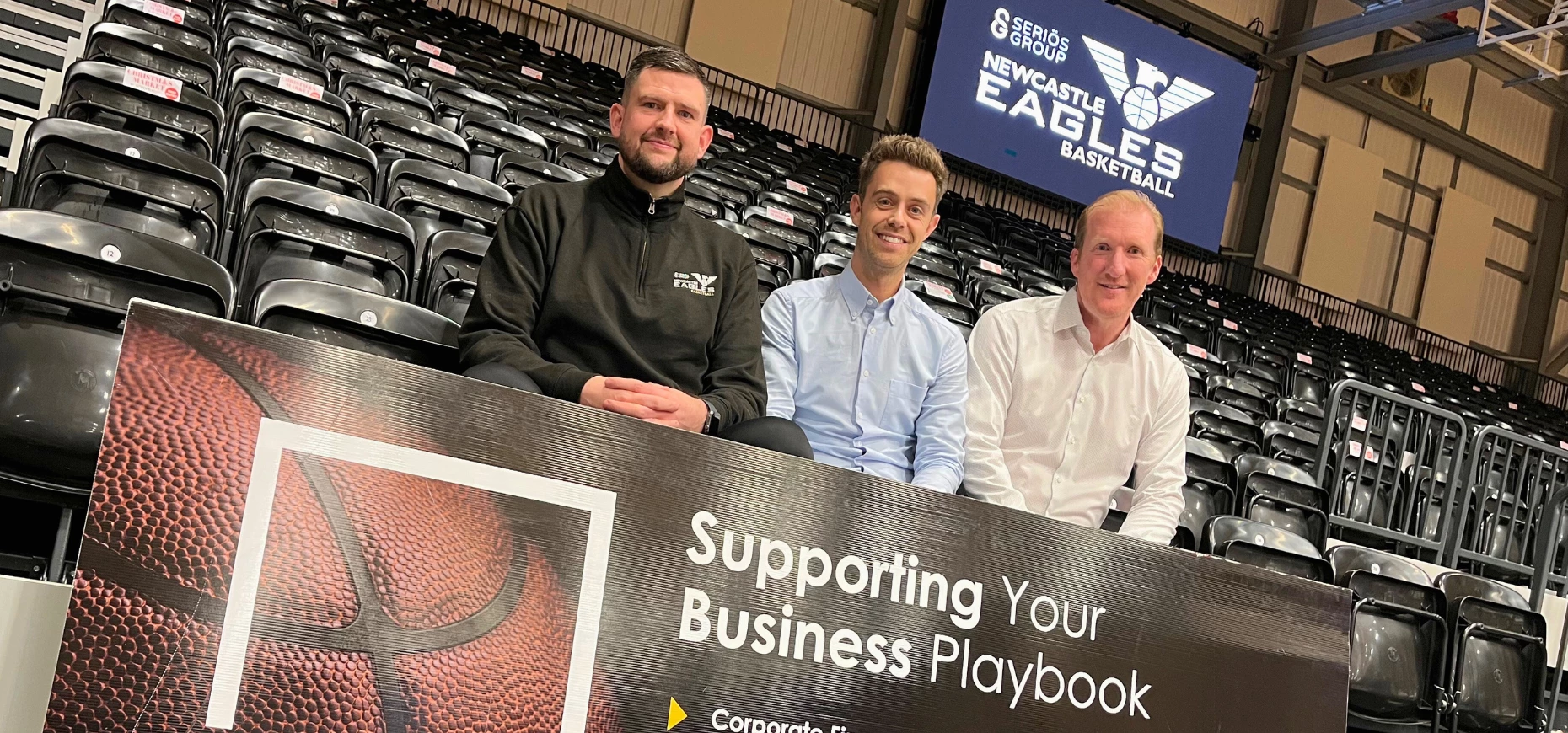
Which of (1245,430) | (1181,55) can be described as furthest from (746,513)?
(1181,55)

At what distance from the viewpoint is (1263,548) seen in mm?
3398

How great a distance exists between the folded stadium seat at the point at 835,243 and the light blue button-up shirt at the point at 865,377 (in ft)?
9.96

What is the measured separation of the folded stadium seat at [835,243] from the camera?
573cm

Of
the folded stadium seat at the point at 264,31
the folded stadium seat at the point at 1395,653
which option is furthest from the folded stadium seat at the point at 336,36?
the folded stadium seat at the point at 1395,653

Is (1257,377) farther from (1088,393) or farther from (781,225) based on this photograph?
(1088,393)

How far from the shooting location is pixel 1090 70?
10.8m

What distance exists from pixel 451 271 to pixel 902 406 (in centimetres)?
146

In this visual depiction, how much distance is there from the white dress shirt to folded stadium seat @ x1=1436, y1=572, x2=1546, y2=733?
5.41ft

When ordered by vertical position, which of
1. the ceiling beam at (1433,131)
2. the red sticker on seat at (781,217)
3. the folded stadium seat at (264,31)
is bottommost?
the red sticker on seat at (781,217)

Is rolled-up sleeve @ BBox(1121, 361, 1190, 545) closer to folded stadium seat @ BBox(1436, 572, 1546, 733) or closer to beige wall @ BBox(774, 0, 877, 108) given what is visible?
folded stadium seat @ BBox(1436, 572, 1546, 733)

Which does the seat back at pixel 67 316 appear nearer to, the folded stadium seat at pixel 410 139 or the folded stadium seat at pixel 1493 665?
the folded stadium seat at pixel 410 139

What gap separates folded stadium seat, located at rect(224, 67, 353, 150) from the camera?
4324 mm

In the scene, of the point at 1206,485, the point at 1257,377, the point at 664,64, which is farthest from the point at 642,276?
the point at 1257,377

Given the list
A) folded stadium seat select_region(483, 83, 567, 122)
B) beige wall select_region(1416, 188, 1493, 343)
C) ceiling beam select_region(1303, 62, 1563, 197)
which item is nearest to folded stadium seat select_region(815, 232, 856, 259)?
folded stadium seat select_region(483, 83, 567, 122)
